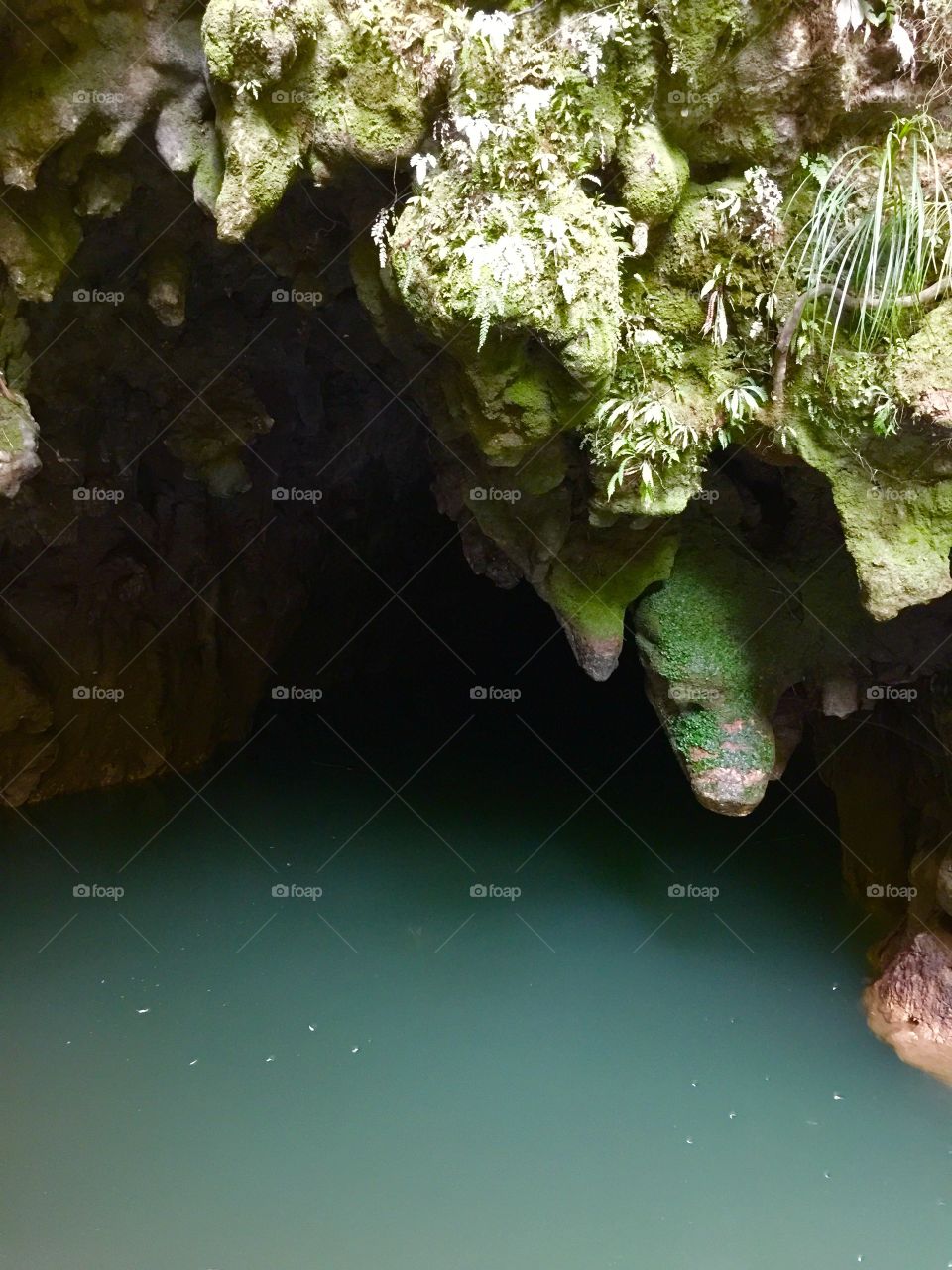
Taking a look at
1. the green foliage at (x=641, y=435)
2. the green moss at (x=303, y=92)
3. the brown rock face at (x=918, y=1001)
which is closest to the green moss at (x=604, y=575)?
the green foliage at (x=641, y=435)

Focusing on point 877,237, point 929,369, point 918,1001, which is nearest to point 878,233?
point 877,237

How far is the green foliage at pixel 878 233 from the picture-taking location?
3.42 meters

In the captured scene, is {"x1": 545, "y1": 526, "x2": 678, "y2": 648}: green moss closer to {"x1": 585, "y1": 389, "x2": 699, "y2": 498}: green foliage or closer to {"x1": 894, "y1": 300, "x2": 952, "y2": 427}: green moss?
{"x1": 585, "y1": 389, "x2": 699, "y2": 498}: green foliage

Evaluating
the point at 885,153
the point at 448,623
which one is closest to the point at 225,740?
the point at 448,623

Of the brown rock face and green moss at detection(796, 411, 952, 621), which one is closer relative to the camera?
green moss at detection(796, 411, 952, 621)

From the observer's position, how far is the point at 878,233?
343 cm

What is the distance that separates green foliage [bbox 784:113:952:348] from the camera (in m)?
3.42

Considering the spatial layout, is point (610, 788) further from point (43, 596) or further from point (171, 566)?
point (43, 596)

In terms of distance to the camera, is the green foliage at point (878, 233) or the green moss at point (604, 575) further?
the green moss at point (604, 575)

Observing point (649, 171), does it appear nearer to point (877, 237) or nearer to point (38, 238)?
point (877, 237)

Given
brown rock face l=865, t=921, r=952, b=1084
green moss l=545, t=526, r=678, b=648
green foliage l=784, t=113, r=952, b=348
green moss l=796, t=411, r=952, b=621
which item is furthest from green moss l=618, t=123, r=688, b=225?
brown rock face l=865, t=921, r=952, b=1084

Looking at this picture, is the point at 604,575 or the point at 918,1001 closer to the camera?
the point at 604,575

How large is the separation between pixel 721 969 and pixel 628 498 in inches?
120

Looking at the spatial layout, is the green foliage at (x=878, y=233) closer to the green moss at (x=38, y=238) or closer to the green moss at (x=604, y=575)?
the green moss at (x=604, y=575)
